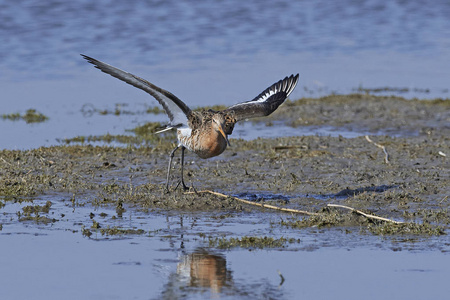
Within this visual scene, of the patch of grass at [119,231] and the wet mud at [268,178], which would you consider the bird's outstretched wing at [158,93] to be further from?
the patch of grass at [119,231]

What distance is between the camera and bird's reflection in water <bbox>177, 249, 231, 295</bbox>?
744 cm

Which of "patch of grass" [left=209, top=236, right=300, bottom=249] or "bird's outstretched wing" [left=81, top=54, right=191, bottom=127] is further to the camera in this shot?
"bird's outstretched wing" [left=81, top=54, right=191, bottom=127]

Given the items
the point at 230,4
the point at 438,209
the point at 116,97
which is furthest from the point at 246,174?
the point at 230,4

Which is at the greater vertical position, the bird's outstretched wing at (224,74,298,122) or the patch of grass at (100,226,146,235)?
the bird's outstretched wing at (224,74,298,122)

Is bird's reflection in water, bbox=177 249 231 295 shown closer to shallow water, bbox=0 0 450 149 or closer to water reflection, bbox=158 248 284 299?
water reflection, bbox=158 248 284 299

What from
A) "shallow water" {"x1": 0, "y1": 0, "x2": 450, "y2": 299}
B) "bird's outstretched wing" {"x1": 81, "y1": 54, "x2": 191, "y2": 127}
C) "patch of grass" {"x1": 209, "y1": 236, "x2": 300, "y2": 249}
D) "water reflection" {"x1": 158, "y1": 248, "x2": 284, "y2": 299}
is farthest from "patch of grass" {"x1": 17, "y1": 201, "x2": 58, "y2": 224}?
"water reflection" {"x1": 158, "y1": 248, "x2": 284, "y2": 299}

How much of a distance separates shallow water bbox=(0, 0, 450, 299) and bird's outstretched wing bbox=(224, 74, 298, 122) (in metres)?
1.47

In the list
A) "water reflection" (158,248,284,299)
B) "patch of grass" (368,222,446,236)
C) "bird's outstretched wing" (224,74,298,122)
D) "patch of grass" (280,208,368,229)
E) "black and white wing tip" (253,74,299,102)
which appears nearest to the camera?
"water reflection" (158,248,284,299)

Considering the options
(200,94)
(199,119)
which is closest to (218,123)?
(199,119)

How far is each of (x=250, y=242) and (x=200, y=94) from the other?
10839 mm

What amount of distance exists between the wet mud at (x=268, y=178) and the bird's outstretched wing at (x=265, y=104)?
1120 millimetres

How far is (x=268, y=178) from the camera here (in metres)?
12.0

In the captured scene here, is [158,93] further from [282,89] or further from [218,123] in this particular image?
[282,89]

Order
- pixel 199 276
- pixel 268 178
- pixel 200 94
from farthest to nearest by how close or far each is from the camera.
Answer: pixel 200 94 < pixel 268 178 < pixel 199 276
